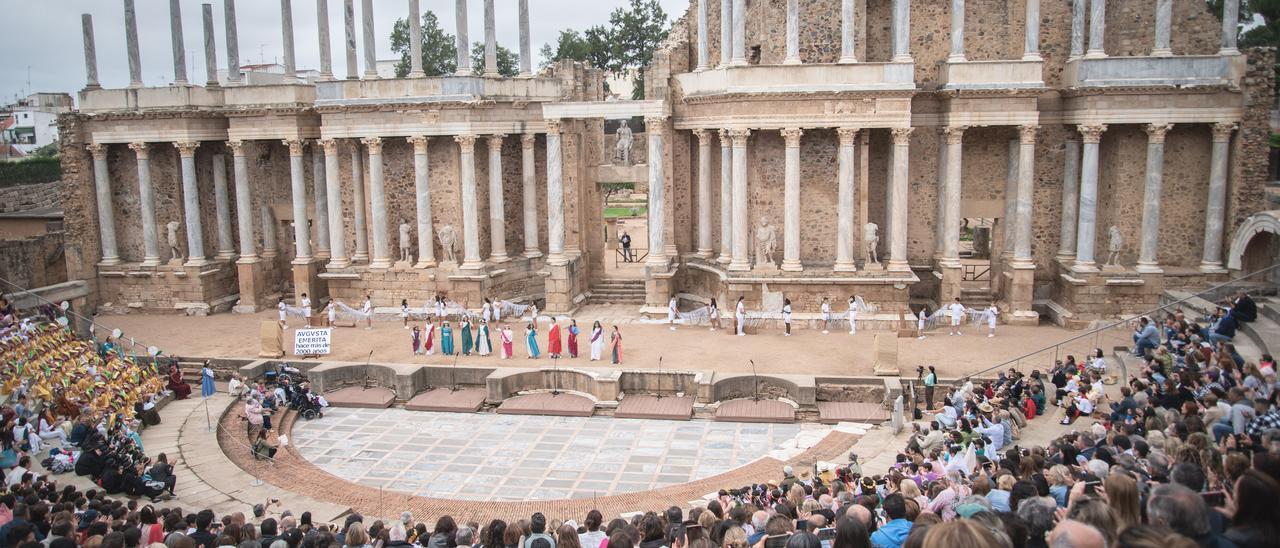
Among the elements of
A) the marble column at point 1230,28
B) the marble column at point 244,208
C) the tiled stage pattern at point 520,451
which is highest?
the marble column at point 1230,28

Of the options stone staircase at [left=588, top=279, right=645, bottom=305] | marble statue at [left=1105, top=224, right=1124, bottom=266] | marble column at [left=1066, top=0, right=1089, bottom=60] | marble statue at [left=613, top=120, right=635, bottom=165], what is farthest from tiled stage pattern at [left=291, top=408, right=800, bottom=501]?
marble column at [left=1066, top=0, right=1089, bottom=60]

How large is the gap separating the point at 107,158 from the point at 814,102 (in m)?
26.0

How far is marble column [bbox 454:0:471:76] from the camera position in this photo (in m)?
31.1

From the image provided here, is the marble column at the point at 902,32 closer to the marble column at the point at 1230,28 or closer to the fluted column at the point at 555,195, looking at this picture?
the marble column at the point at 1230,28

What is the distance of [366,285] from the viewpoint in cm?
3241

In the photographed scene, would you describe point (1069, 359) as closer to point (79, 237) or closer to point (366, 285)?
point (366, 285)

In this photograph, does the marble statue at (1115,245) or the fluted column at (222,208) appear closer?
the marble statue at (1115,245)

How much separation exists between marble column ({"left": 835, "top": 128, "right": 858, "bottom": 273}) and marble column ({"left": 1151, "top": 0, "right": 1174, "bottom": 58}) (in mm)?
9091

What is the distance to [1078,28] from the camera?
28.9m

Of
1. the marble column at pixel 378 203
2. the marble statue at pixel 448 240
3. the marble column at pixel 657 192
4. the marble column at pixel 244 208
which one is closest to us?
the marble column at pixel 657 192

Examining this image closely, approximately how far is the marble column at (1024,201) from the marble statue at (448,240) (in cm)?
1854

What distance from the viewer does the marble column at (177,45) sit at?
33.0 meters

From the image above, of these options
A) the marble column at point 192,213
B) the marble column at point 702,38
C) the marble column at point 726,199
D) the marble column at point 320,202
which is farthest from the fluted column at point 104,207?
the marble column at point 726,199

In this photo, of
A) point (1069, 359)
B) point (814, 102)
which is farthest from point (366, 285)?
point (1069, 359)
